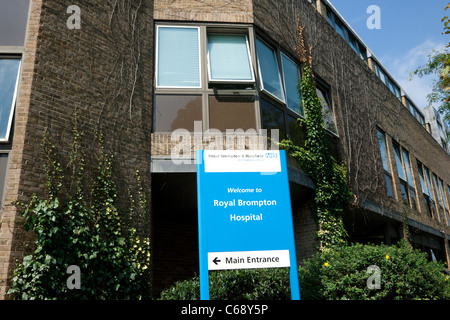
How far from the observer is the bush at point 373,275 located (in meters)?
6.23

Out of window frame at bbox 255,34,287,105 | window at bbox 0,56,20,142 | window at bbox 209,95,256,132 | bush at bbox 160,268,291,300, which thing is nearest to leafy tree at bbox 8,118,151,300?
window at bbox 0,56,20,142

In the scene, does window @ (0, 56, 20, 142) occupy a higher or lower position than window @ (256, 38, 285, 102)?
lower

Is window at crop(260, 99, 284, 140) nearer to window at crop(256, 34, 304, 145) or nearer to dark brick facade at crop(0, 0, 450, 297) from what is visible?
window at crop(256, 34, 304, 145)

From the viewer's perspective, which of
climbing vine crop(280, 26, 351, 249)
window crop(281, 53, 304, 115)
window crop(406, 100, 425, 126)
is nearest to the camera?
climbing vine crop(280, 26, 351, 249)

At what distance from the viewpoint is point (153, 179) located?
7.50 metres

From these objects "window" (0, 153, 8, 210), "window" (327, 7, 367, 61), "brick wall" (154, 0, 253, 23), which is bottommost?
"window" (0, 153, 8, 210)

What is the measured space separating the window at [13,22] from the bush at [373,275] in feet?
20.7

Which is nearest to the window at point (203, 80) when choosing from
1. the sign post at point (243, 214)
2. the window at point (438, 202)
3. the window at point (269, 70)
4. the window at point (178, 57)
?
the window at point (178, 57)

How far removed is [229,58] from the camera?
8227 mm

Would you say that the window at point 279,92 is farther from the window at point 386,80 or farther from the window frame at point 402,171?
the window at point 386,80

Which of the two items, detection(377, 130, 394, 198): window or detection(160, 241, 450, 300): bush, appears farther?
detection(377, 130, 394, 198): window

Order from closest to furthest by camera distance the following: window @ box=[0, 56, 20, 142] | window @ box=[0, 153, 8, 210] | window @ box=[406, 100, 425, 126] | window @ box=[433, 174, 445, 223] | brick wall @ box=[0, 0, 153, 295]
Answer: window @ box=[0, 153, 8, 210]
brick wall @ box=[0, 0, 153, 295]
window @ box=[0, 56, 20, 142]
window @ box=[433, 174, 445, 223]
window @ box=[406, 100, 425, 126]

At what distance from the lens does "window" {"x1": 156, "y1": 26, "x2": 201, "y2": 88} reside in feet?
25.7

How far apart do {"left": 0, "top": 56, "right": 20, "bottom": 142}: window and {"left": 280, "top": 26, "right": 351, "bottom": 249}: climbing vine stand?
5.06 meters
